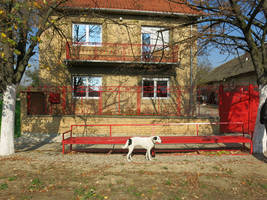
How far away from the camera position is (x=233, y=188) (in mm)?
3471

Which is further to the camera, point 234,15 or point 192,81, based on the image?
point 192,81

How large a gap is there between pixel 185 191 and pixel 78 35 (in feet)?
35.8

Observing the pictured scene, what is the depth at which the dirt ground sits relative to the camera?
3.27 meters

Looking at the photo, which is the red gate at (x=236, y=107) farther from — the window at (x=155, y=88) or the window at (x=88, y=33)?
the window at (x=88, y=33)

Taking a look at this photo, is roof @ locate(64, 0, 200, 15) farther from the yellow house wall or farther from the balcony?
the balcony

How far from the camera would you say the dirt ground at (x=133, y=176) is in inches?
129

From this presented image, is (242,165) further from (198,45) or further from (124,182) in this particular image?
(198,45)

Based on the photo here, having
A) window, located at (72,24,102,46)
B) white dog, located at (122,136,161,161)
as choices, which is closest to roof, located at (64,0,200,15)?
window, located at (72,24,102,46)

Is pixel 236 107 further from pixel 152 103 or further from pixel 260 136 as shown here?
pixel 152 103

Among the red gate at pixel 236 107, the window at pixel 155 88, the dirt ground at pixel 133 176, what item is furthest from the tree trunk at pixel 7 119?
the red gate at pixel 236 107

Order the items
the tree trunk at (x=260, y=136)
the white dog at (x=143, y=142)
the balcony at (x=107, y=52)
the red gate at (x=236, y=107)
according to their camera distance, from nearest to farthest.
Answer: the white dog at (x=143, y=142), the tree trunk at (x=260, y=136), the red gate at (x=236, y=107), the balcony at (x=107, y=52)

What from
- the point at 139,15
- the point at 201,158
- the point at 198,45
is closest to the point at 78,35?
the point at 139,15

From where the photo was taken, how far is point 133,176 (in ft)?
13.2

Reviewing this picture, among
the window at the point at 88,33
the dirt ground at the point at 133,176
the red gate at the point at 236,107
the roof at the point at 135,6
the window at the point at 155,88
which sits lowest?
the dirt ground at the point at 133,176
